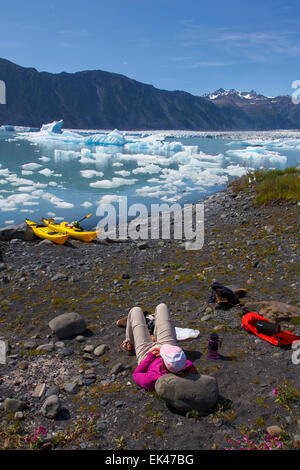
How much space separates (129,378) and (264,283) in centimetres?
422

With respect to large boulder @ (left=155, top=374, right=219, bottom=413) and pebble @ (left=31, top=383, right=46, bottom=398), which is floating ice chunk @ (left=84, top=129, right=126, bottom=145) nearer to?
pebble @ (left=31, top=383, right=46, bottom=398)

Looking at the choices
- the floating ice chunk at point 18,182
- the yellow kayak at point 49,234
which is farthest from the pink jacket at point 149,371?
the floating ice chunk at point 18,182

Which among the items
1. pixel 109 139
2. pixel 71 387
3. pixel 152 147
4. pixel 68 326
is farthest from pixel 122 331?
pixel 109 139

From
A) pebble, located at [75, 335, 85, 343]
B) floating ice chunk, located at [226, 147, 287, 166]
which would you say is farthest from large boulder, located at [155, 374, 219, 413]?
floating ice chunk, located at [226, 147, 287, 166]

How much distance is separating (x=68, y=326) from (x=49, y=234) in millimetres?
7121

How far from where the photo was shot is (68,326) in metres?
6.14

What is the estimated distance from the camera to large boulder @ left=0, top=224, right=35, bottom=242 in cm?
1259

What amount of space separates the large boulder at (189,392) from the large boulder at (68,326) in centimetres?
246

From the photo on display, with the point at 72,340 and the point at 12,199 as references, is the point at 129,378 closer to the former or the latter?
the point at 72,340

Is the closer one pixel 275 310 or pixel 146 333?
pixel 146 333

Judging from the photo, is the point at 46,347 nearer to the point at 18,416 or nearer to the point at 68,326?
the point at 68,326

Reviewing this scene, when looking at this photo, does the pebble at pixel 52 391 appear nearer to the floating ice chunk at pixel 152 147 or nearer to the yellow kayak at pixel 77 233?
the yellow kayak at pixel 77 233

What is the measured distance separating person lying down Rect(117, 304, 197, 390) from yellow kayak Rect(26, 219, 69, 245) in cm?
754

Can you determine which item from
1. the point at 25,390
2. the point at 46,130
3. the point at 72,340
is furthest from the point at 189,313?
the point at 46,130
